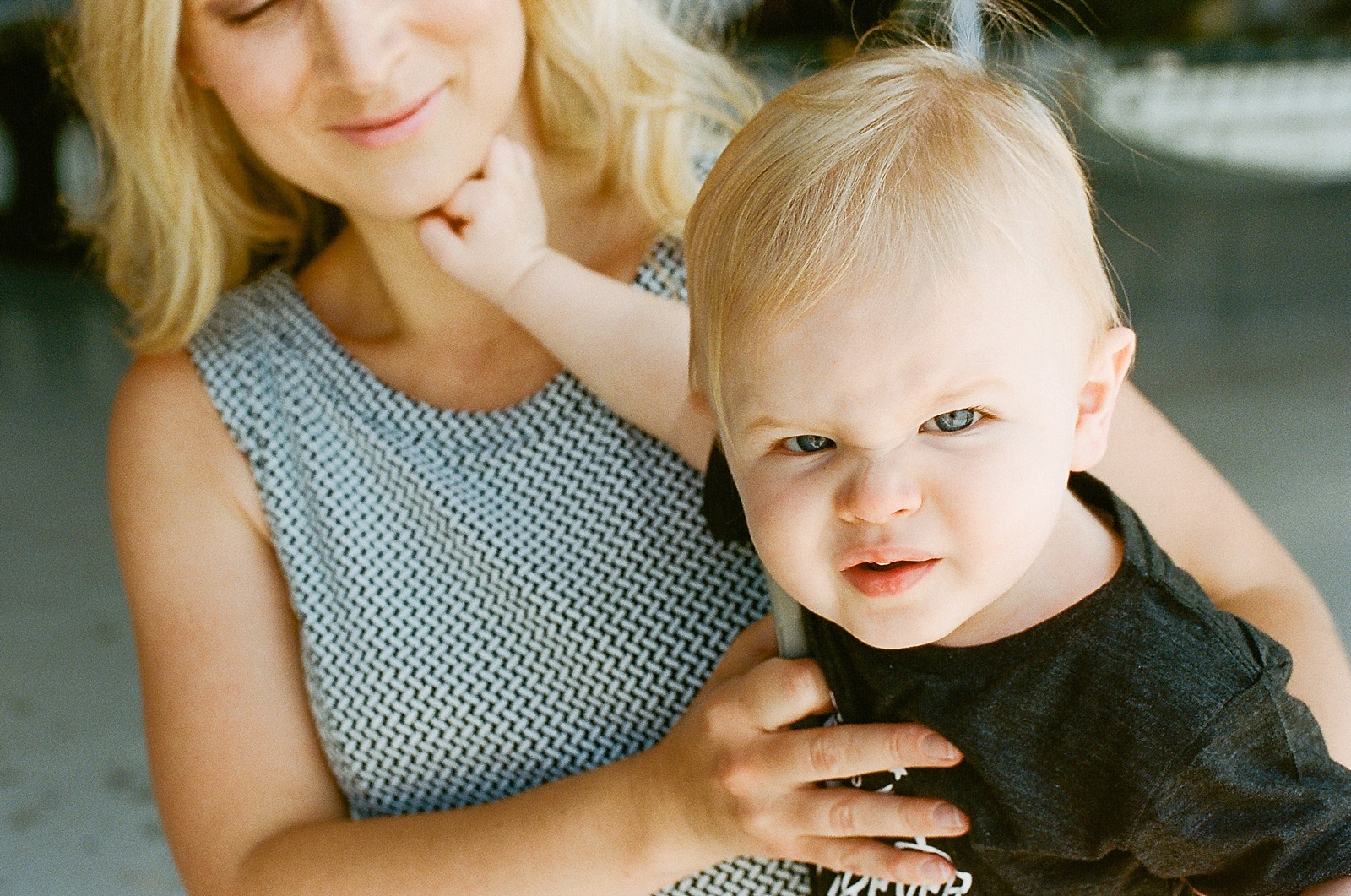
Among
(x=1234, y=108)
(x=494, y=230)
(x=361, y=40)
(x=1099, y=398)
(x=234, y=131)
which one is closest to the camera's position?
(x=1099, y=398)

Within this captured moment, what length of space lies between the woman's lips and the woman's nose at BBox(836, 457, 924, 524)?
599 millimetres

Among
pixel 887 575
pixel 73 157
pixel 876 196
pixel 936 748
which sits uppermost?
pixel 876 196

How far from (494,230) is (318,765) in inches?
21.0

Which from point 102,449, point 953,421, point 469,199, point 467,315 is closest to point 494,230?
point 469,199

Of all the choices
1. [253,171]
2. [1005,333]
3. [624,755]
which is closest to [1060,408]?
[1005,333]

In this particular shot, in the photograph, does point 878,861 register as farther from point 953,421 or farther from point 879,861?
point 953,421

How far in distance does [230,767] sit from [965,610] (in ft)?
2.35

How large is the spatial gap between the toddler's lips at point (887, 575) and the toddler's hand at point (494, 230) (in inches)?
21.3

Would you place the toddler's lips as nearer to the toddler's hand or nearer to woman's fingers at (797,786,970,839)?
woman's fingers at (797,786,970,839)

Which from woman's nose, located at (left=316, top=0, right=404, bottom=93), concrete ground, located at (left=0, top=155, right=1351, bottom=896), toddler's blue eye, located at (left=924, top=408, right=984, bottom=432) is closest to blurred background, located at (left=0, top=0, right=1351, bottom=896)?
concrete ground, located at (left=0, top=155, right=1351, bottom=896)

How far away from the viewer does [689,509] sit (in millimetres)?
1233

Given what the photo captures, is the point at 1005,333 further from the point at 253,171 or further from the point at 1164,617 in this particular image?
the point at 253,171

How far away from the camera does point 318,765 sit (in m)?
1.28

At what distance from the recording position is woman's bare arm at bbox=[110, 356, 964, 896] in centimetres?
99
